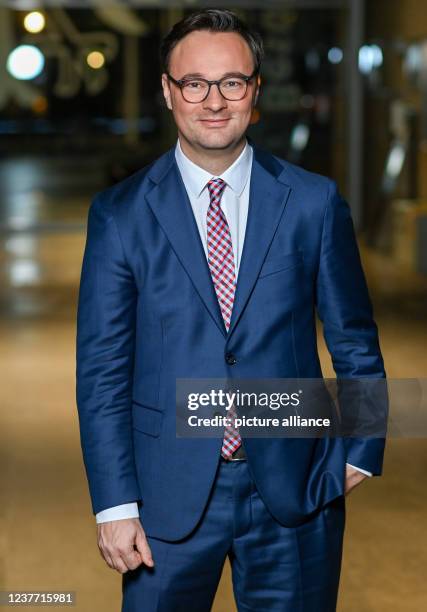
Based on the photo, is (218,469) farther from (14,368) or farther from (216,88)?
(14,368)

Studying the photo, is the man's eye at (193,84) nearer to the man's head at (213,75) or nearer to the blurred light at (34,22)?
the man's head at (213,75)

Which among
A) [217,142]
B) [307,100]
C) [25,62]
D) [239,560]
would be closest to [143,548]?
[239,560]

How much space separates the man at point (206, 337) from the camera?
6.57 feet

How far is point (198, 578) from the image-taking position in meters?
2.04

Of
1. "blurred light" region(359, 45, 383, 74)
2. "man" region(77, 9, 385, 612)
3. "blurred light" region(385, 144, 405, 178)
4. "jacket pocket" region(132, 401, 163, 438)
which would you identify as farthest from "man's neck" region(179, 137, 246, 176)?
"blurred light" region(359, 45, 383, 74)

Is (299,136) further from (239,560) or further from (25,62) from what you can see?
(239,560)

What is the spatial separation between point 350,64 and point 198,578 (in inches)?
530

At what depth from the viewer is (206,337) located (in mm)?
2008

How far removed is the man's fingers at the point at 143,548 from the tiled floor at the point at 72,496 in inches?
60.9

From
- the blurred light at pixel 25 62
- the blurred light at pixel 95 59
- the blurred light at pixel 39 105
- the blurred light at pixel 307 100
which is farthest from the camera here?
the blurred light at pixel 39 105

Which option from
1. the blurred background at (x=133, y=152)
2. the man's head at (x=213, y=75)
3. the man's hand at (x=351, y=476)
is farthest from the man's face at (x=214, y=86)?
the blurred background at (x=133, y=152)

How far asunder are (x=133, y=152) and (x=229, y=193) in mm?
15019

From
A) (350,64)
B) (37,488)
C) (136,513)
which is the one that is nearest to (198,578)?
(136,513)

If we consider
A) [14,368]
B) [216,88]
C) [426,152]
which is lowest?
[14,368]
